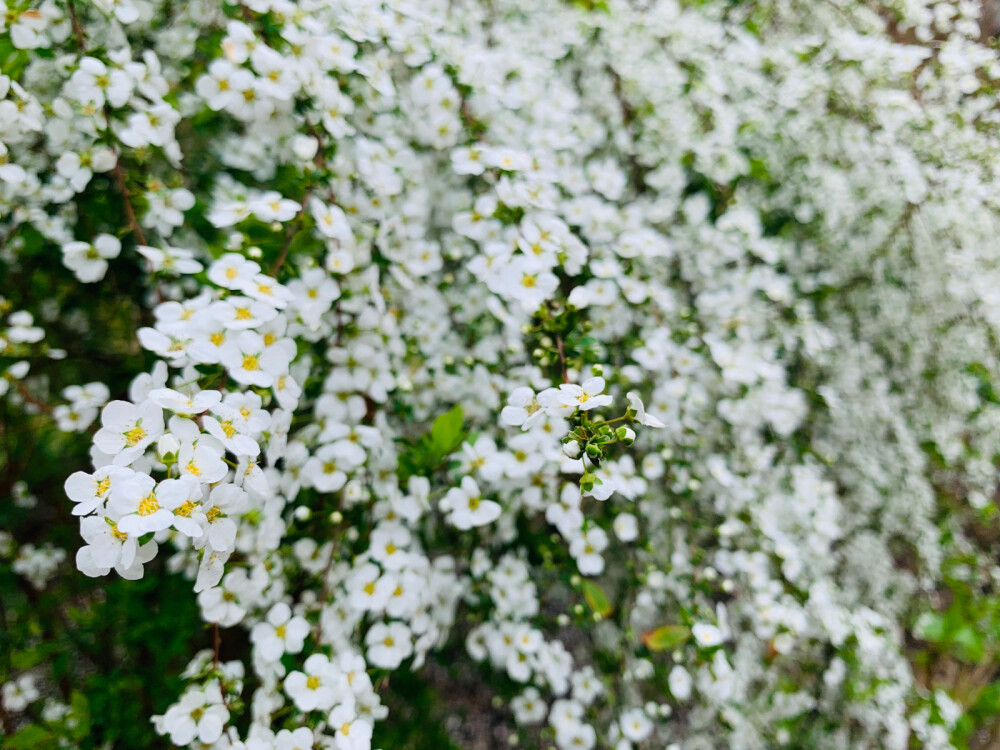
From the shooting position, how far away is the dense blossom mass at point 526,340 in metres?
1.21

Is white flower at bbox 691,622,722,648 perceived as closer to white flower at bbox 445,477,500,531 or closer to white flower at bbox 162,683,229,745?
white flower at bbox 445,477,500,531

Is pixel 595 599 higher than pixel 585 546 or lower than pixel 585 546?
lower

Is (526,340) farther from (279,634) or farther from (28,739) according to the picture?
(28,739)

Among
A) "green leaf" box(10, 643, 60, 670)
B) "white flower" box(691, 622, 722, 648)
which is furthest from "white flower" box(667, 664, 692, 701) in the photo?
"green leaf" box(10, 643, 60, 670)

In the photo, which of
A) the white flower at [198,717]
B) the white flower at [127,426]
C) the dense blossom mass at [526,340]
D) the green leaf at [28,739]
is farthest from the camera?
the green leaf at [28,739]

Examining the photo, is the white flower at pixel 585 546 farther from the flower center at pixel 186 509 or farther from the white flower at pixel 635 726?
the flower center at pixel 186 509

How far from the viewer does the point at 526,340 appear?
5.22ft

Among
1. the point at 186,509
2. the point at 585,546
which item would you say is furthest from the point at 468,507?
the point at 186,509

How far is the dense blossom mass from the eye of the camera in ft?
3.96

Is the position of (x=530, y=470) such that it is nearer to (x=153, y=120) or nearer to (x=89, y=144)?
(x=153, y=120)

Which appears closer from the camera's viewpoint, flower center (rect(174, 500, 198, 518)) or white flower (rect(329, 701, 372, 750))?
flower center (rect(174, 500, 198, 518))

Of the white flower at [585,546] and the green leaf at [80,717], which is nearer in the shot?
the green leaf at [80,717]

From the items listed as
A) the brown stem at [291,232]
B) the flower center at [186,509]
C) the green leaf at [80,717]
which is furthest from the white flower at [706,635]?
the green leaf at [80,717]

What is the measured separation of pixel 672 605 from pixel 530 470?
2.88ft
